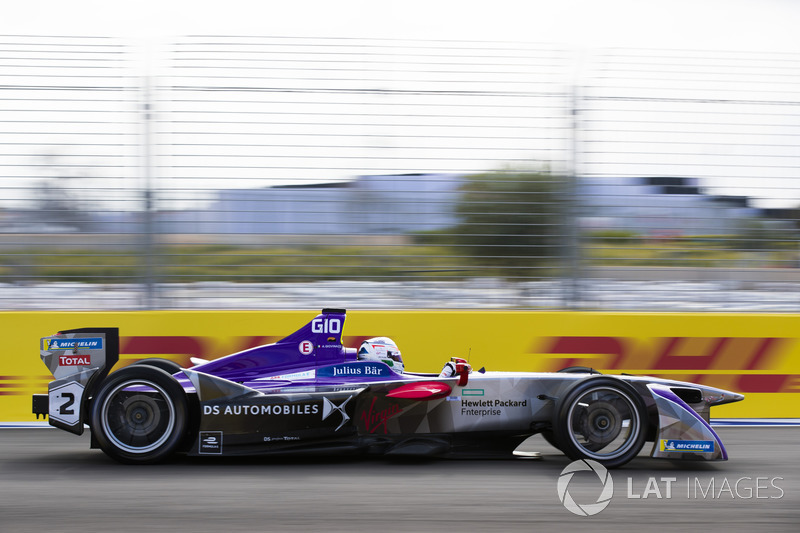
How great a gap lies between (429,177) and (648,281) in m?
2.25

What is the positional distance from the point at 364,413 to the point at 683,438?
198 cm

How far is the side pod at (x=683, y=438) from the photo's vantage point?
4934 millimetres

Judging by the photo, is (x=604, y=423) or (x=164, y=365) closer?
(x=604, y=423)

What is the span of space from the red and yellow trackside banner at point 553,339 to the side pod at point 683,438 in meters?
2.06

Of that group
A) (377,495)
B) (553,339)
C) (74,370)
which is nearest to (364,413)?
(377,495)

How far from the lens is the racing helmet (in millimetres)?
5406

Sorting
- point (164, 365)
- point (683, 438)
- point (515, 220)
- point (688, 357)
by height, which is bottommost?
point (683, 438)

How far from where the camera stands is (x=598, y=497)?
437 cm

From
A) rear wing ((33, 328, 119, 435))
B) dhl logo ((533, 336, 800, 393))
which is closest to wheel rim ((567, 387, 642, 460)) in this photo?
dhl logo ((533, 336, 800, 393))

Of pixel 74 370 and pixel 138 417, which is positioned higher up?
pixel 74 370

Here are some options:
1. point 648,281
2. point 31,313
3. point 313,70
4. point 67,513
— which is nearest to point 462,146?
point 313,70

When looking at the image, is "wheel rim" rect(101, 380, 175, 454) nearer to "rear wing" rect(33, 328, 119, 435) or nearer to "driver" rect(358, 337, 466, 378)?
"rear wing" rect(33, 328, 119, 435)

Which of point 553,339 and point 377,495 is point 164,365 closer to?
point 377,495

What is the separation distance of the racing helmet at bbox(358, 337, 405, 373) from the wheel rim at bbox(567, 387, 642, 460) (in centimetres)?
123
